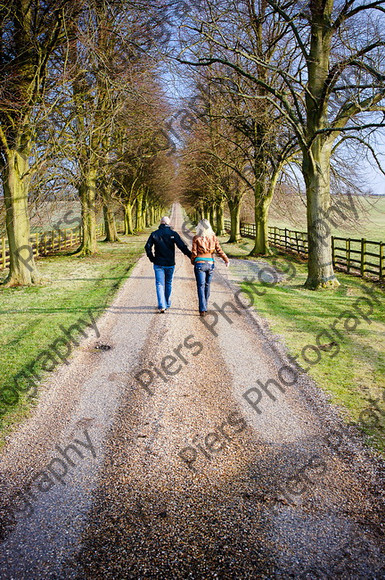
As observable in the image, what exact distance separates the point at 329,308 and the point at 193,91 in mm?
15625

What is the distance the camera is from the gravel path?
2.56 m

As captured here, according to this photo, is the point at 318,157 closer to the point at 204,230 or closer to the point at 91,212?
the point at 204,230

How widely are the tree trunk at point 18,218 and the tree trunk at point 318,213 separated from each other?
8601 millimetres

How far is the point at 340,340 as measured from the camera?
6.98m

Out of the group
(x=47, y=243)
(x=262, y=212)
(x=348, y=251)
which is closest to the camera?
(x=348, y=251)

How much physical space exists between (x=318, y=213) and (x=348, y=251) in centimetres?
427

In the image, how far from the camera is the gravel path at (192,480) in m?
2.56

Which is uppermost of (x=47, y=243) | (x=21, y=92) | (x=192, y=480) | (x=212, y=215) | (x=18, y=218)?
(x=21, y=92)

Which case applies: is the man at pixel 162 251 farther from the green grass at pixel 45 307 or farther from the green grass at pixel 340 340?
the green grass at pixel 340 340

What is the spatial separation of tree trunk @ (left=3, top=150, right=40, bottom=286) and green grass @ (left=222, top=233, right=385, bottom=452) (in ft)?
24.4

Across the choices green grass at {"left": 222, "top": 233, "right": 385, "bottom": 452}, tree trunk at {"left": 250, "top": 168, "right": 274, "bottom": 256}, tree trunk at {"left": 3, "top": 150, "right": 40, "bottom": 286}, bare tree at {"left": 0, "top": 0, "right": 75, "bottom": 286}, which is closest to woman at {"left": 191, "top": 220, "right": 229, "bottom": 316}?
green grass at {"left": 222, "top": 233, "right": 385, "bottom": 452}

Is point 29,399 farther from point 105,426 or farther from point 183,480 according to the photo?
point 183,480

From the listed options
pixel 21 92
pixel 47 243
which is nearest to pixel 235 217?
pixel 47 243

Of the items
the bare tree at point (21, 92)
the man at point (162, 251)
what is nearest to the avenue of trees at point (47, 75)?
the bare tree at point (21, 92)
